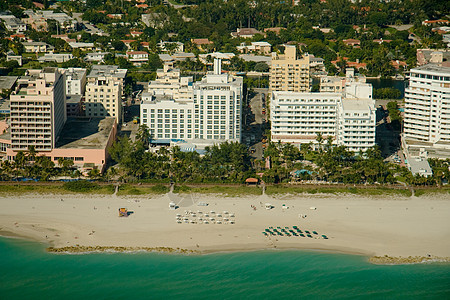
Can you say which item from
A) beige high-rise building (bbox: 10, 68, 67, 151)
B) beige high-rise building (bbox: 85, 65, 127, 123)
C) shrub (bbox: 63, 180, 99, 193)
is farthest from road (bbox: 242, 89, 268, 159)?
beige high-rise building (bbox: 10, 68, 67, 151)

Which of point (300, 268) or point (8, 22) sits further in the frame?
point (8, 22)

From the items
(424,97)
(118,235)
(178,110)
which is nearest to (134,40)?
(178,110)

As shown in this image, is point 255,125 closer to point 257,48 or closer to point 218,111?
point 218,111

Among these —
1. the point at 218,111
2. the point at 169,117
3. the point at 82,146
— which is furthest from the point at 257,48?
the point at 82,146

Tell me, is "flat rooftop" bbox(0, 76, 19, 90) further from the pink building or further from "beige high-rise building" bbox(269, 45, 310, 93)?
"beige high-rise building" bbox(269, 45, 310, 93)

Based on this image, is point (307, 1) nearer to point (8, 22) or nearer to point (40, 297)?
point (8, 22)
